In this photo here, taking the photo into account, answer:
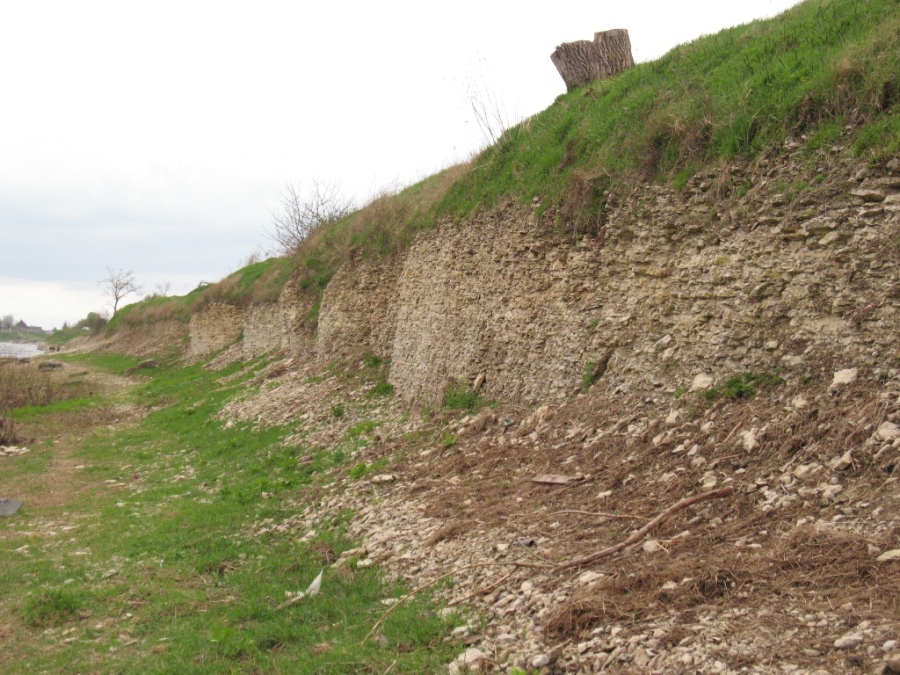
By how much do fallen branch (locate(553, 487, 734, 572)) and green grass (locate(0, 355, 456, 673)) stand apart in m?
1.13

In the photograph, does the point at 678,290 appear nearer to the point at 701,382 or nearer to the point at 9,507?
the point at 701,382

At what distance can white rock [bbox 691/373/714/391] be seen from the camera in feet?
23.0

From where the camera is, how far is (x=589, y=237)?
31.6 ft

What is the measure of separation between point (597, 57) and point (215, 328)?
87.6 feet

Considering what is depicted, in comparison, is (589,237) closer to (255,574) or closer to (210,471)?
(255,574)

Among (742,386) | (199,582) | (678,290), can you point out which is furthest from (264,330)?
(742,386)

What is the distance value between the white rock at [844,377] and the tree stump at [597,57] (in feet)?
29.5

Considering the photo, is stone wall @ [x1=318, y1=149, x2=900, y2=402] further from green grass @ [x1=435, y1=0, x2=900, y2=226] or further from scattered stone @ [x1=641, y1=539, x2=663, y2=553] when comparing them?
scattered stone @ [x1=641, y1=539, x2=663, y2=553]

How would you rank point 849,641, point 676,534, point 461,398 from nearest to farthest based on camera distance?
point 849,641 → point 676,534 → point 461,398

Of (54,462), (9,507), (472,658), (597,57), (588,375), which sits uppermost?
(597,57)

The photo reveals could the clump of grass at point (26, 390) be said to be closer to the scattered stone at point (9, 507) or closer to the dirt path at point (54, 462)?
the dirt path at point (54, 462)

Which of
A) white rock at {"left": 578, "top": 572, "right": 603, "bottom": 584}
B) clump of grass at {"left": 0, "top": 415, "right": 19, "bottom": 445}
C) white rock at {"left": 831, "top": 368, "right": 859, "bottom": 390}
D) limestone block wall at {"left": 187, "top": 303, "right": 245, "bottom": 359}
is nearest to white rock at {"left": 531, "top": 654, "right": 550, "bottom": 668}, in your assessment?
white rock at {"left": 578, "top": 572, "right": 603, "bottom": 584}

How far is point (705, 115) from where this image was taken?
8.20 metres

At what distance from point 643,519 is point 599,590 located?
3.63ft
